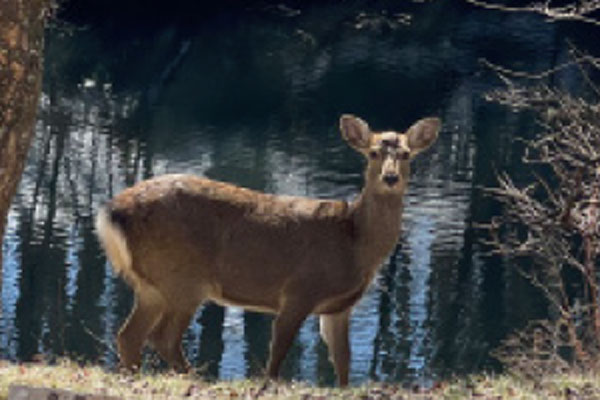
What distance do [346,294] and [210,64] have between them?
26412 millimetres

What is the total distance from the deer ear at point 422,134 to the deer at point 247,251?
182mm

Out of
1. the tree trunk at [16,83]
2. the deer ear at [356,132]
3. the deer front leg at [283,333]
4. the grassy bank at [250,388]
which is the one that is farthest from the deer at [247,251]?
the tree trunk at [16,83]

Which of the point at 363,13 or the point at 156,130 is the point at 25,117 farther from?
the point at 363,13

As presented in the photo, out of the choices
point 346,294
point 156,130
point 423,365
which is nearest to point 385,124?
point 156,130

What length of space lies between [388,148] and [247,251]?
3.74 ft

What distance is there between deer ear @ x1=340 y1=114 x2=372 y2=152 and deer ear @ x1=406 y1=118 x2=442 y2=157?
0.93ft

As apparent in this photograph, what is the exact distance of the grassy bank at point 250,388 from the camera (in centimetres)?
657

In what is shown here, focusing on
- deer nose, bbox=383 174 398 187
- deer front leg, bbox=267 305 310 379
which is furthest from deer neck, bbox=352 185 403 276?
deer front leg, bbox=267 305 310 379

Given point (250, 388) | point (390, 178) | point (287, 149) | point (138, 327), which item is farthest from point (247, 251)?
point (287, 149)

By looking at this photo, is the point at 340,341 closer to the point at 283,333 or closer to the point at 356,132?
the point at 283,333

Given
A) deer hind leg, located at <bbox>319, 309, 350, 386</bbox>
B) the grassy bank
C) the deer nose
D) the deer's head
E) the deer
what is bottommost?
the grassy bank

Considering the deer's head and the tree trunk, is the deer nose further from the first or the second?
the tree trunk

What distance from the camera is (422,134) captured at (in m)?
8.68

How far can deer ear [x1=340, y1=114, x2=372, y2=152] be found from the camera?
859 cm
